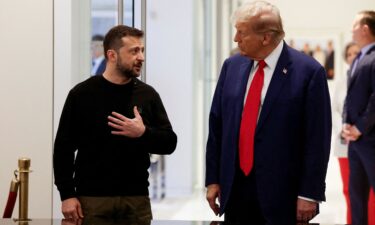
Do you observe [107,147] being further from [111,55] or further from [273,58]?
[273,58]

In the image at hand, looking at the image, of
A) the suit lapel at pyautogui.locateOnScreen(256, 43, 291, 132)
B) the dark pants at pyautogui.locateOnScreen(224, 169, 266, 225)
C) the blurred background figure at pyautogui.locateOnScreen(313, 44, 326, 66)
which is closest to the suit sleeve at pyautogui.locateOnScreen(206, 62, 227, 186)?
the dark pants at pyautogui.locateOnScreen(224, 169, 266, 225)

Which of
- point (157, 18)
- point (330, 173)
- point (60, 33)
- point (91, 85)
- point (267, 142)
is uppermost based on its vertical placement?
point (157, 18)

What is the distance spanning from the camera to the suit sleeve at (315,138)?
3.40 m

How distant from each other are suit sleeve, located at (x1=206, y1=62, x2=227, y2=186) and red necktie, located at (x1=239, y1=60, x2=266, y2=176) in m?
0.17

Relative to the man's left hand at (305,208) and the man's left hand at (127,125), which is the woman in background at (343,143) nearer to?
the man's left hand at (305,208)

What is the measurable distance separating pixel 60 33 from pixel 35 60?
0.23m

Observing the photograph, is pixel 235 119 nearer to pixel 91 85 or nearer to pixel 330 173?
pixel 91 85

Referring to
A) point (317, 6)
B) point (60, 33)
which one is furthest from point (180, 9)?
point (60, 33)

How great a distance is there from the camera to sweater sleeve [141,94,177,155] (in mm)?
3686

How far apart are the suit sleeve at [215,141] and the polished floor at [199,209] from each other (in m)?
3.67

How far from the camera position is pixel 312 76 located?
135 inches

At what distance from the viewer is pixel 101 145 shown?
3.72m

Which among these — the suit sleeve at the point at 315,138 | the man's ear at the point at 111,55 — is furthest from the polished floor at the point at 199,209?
the suit sleeve at the point at 315,138

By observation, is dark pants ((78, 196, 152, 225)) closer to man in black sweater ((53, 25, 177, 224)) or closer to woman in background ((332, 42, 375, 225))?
man in black sweater ((53, 25, 177, 224))
